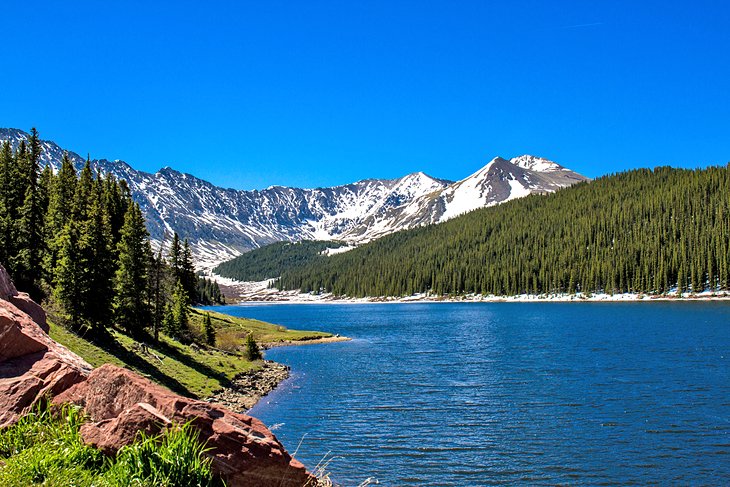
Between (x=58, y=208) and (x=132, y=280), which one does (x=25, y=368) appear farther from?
(x=58, y=208)

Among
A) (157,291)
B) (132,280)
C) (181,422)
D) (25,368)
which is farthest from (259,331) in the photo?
(181,422)

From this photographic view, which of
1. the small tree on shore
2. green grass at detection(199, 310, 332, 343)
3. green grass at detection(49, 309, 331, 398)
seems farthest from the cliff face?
green grass at detection(199, 310, 332, 343)

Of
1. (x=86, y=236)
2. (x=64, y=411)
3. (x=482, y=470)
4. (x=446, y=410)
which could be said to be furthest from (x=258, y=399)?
(x=64, y=411)

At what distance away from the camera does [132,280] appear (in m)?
60.1

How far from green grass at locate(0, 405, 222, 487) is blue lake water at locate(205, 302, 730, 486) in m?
8.86

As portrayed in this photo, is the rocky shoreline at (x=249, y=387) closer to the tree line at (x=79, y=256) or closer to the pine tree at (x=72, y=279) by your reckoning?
the tree line at (x=79, y=256)

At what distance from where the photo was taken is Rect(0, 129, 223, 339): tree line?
46.6 meters

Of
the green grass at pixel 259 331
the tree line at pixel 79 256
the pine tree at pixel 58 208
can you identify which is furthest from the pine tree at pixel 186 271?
the pine tree at pixel 58 208

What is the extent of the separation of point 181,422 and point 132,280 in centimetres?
5437

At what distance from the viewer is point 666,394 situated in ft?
145

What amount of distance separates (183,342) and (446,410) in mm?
37573

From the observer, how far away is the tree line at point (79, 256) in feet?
153

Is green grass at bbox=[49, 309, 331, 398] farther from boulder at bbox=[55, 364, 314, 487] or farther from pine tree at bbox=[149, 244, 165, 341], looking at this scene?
boulder at bbox=[55, 364, 314, 487]

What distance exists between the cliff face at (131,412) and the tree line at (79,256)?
36.3 meters
